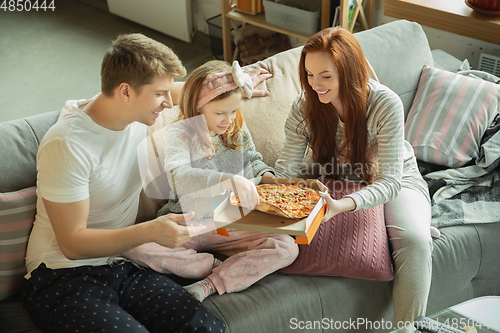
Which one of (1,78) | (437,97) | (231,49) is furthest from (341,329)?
(1,78)

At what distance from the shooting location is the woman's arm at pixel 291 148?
5.98 ft

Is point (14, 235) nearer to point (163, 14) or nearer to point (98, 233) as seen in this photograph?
point (98, 233)

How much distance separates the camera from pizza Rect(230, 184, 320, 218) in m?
1.41

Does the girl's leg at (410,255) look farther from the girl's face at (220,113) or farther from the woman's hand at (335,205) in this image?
the girl's face at (220,113)

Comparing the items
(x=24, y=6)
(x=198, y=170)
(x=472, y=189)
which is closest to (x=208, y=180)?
(x=198, y=170)

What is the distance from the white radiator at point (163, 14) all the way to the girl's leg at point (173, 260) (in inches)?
114

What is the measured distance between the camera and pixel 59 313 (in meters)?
1.36

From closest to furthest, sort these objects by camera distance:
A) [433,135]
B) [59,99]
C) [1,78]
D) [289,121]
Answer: [289,121]
[433,135]
[59,99]
[1,78]

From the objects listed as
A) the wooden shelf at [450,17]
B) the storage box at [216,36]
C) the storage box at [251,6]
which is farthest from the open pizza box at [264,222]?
the storage box at [216,36]

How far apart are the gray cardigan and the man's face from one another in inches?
8.2

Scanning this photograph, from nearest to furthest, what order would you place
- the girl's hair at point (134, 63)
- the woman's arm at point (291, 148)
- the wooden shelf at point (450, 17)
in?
1. the girl's hair at point (134, 63)
2. the woman's arm at point (291, 148)
3. the wooden shelf at point (450, 17)

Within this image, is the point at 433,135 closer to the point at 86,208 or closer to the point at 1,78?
the point at 86,208

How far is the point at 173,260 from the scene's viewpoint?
1.61 m

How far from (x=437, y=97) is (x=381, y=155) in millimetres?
721
